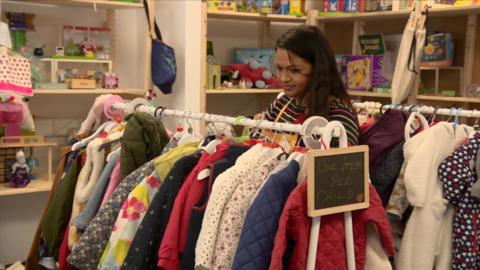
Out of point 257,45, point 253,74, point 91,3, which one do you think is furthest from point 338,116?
point 257,45

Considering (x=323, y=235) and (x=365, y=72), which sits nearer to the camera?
(x=323, y=235)

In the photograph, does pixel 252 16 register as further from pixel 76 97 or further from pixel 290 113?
pixel 290 113

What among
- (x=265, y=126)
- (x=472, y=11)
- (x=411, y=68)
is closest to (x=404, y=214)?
(x=265, y=126)

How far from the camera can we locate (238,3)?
3.75m

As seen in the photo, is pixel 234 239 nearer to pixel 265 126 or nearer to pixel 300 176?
pixel 300 176

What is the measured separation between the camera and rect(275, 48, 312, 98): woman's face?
2.00m

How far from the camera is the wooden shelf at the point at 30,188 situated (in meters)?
2.95

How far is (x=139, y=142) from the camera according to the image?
1.84m

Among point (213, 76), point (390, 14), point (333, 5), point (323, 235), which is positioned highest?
point (333, 5)

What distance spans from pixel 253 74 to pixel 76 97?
4.02 ft

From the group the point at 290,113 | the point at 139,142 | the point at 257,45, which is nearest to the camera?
the point at 139,142

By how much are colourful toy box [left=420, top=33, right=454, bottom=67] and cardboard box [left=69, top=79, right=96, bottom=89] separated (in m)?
2.06

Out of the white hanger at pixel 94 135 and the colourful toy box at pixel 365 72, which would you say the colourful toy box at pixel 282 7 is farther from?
the white hanger at pixel 94 135

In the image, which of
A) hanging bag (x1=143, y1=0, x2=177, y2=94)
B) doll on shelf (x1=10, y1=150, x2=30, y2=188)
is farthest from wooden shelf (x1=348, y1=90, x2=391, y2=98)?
doll on shelf (x1=10, y1=150, x2=30, y2=188)
